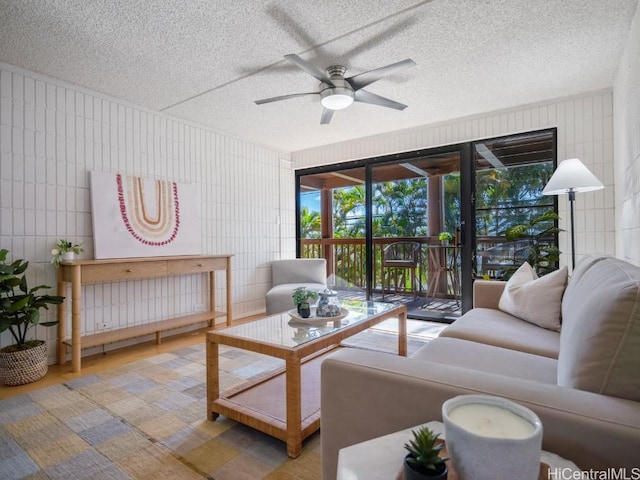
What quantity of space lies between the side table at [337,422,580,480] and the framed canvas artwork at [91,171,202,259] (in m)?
3.06

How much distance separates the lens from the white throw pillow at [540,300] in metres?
1.98

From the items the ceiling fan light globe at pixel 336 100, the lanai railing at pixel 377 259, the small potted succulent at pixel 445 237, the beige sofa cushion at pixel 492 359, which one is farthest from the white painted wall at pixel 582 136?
the beige sofa cushion at pixel 492 359

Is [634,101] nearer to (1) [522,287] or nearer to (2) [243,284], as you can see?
(1) [522,287]

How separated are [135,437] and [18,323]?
1.40 metres

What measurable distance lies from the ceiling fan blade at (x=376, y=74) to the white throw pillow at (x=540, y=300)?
1.60 meters

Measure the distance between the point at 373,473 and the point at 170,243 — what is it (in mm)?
3356

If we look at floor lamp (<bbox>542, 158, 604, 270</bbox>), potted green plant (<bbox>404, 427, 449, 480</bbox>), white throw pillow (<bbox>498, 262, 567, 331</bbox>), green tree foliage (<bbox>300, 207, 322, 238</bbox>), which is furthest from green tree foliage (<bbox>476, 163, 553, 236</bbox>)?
potted green plant (<bbox>404, 427, 449, 480</bbox>)

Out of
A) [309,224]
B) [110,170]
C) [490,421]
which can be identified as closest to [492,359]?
[490,421]

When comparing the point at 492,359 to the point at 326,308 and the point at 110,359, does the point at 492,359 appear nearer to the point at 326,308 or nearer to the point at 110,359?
the point at 326,308

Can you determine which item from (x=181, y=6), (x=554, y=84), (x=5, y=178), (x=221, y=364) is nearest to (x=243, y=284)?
(x=221, y=364)

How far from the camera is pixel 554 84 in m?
3.00

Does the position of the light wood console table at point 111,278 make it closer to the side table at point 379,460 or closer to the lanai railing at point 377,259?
the lanai railing at point 377,259

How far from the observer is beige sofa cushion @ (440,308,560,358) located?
5.48 ft

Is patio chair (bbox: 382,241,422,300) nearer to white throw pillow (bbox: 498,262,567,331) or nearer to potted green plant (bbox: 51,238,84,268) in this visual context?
white throw pillow (bbox: 498,262,567,331)
